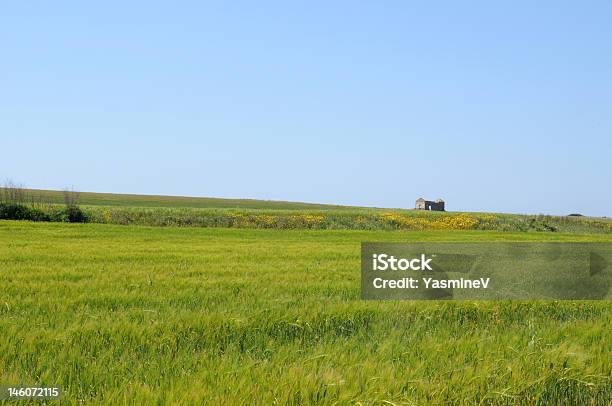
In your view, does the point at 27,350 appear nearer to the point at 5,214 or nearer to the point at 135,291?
the point at 135,291

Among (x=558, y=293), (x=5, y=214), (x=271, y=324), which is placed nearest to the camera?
(x=271, y=324)

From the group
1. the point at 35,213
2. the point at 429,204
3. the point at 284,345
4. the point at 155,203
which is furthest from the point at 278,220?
the point at 429,204

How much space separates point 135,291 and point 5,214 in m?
39.9

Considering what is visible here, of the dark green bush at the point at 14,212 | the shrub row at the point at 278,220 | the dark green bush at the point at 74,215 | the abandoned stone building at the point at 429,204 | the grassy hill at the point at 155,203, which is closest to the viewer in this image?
the dark green bush at the point at 14,212

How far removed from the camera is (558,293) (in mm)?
10695

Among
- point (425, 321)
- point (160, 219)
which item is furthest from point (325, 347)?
point (160, 219)

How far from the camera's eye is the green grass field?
13.8 ft

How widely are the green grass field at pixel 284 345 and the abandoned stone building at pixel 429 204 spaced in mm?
93833

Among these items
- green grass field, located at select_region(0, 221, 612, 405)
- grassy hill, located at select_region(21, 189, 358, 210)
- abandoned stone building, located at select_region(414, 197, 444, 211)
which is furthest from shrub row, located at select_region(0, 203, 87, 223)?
abandoned stone building, located at select_region(414, 197, 444, 211)

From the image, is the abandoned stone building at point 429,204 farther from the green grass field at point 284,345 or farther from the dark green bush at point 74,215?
the green grass field at point 284,345

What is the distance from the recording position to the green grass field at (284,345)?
421 centimetres

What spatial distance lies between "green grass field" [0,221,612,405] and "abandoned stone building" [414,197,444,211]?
93.8 m

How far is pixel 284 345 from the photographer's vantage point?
19.0ft

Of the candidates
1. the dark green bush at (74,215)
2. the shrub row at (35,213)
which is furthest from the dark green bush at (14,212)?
the dark green bush at (74,215)
